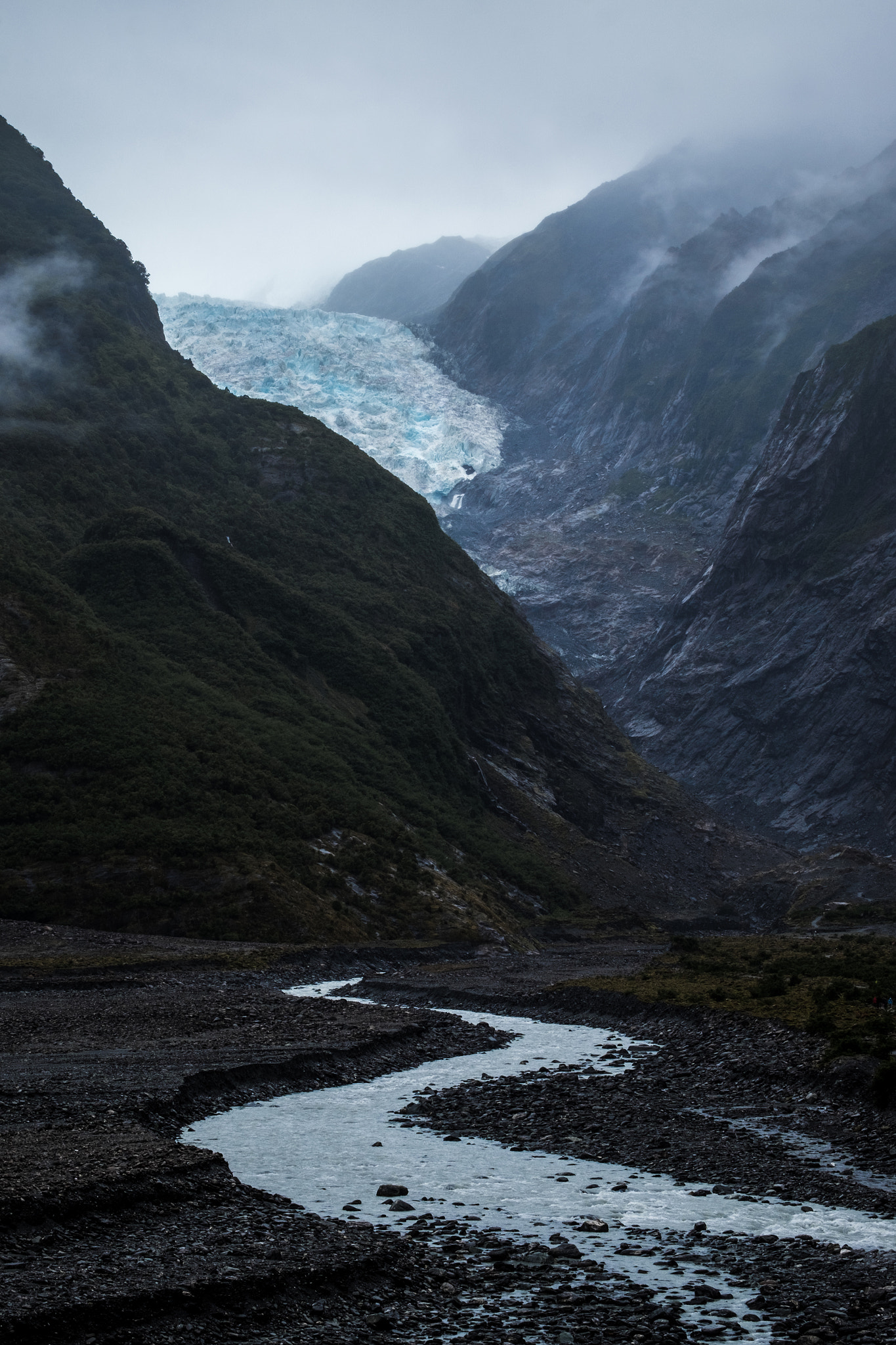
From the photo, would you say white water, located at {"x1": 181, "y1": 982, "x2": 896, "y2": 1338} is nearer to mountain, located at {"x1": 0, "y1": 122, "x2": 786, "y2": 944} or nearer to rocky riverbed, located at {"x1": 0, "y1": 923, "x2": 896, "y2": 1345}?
rocky riverbed, located at {"x1": 0, "y1": 923, "x2": 896, "y2": 1345}

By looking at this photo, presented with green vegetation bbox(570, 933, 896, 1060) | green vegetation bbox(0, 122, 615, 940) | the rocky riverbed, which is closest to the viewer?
the rocky riverbed

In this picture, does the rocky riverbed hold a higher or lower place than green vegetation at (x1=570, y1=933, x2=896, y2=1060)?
higher

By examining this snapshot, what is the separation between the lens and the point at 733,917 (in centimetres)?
11438

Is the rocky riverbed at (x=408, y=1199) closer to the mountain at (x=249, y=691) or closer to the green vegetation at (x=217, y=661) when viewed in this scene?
the green vegetation at (x=217, y=661)

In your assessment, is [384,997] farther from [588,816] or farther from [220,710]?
A: [588,816]

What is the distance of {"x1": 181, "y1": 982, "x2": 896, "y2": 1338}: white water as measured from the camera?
55.4ft

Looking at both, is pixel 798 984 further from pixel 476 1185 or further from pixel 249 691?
pixel 249 691

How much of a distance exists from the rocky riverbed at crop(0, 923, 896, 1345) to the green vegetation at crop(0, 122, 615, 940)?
37.1 metres

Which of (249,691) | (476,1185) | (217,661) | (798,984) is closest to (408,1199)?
(476,1185)

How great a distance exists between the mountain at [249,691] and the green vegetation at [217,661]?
1.06 feet

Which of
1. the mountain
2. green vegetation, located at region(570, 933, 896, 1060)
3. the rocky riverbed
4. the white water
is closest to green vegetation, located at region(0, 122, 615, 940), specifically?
the mountain

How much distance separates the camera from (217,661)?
110m

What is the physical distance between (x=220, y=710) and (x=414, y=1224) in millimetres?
83790

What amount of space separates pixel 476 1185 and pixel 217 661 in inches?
3688
